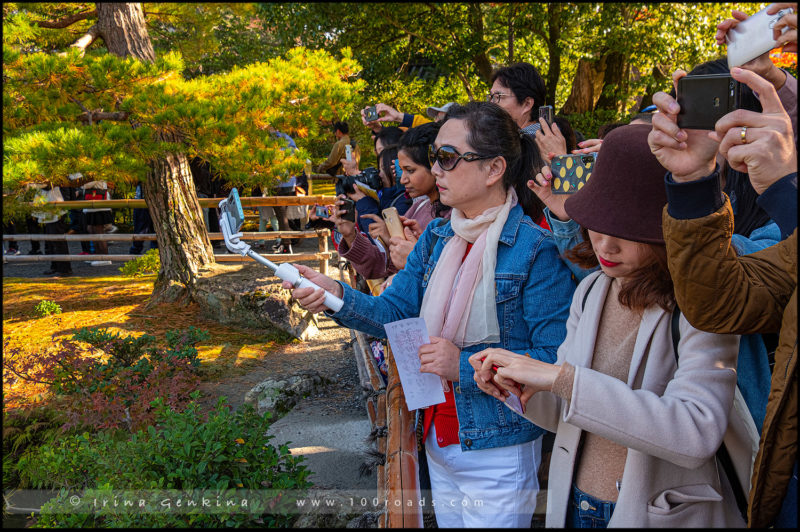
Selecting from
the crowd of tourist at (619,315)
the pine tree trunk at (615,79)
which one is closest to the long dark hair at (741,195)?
the crowd of tourist at (619,315)

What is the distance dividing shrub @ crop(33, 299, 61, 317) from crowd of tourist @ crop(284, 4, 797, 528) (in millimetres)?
6674

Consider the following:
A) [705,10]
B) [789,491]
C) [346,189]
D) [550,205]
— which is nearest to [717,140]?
[789,491]

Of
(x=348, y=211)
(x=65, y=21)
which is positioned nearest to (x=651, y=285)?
(x=348, y=211)

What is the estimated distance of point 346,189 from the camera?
3.82 meters

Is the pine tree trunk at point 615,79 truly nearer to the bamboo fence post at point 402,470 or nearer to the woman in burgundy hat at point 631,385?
the bamboo fence post at point 402,470

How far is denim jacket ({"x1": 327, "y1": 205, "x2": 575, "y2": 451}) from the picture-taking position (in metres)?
1.88

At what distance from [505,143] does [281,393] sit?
3.16 meters

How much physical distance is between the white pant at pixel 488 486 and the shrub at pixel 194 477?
2.57ft

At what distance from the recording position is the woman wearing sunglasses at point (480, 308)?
188cm

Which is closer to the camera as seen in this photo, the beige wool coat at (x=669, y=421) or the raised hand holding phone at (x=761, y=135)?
the raised hand holding phone at (x=761, y=135)

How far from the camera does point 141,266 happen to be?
933 centimetres

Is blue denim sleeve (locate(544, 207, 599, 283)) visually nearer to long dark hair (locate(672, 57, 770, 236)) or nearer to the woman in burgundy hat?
the woman in burgundy hat

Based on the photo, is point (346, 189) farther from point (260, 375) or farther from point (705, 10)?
point (705, 10)

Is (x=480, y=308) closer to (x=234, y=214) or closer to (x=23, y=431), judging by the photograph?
(x=234, y=214)
